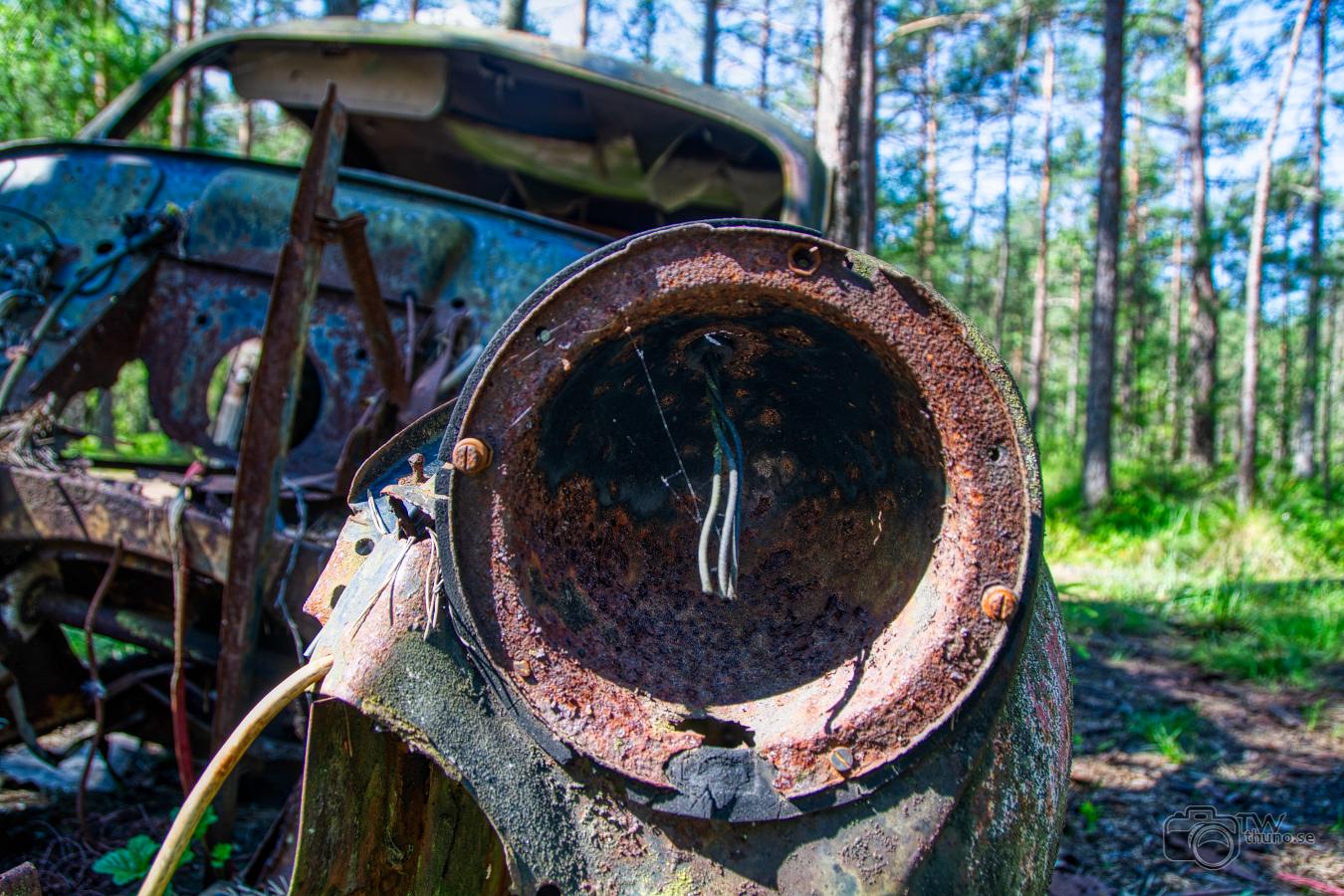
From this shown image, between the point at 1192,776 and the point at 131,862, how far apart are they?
3.12 m

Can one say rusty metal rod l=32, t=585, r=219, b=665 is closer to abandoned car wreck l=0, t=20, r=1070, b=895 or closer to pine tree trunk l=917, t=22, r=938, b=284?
abandoned car wreck l=0, t=20, r=1070, b=895

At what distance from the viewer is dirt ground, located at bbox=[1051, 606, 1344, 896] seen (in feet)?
8.15

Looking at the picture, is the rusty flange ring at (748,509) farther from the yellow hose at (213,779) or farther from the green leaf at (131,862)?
the green leaf at (131,862)

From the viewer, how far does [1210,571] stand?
7113 millimetres

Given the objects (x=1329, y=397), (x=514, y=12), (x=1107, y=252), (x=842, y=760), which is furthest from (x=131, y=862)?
(x=1329, y=397)

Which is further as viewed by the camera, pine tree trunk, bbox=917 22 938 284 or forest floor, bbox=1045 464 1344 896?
pine tree trunk, bbox=917 22 938 284

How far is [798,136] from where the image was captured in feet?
11.5

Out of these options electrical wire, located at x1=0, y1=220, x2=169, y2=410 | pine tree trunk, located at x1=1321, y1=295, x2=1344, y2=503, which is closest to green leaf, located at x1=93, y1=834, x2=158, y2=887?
electrical wire, located at x1=0, y1=220, x2=169, y2=410

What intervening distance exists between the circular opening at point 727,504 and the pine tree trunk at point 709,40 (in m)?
14.5

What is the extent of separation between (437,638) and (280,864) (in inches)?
40.0

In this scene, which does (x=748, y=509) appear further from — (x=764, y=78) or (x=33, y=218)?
(x=764, y=78)

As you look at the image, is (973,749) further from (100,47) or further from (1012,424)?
(100,47)

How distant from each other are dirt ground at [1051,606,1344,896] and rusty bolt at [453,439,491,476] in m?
1.91

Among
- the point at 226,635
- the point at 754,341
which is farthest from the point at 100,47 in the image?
the point at 754,341
